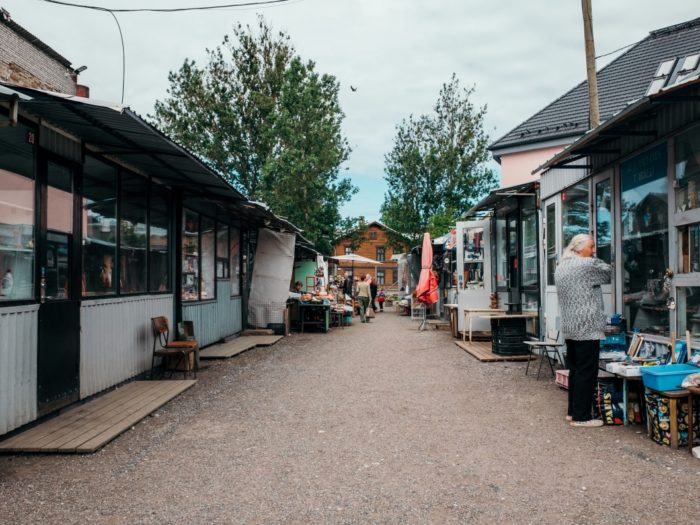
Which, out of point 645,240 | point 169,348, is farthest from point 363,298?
point 645,240

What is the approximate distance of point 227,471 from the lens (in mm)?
4527

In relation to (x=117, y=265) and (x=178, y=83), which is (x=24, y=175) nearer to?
(x=117, y=265)

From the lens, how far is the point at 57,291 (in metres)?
6.19

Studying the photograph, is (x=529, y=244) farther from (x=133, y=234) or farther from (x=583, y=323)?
(x=133, y=234)

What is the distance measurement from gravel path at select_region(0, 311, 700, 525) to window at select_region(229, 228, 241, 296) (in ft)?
23.3

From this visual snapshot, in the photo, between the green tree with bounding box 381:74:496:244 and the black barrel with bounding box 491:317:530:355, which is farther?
the green tree with bounding box 381:74:496:244

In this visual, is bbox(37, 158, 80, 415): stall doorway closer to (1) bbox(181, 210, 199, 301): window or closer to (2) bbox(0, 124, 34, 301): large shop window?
(2) bbox(0, 124, 34, 301): large shop window

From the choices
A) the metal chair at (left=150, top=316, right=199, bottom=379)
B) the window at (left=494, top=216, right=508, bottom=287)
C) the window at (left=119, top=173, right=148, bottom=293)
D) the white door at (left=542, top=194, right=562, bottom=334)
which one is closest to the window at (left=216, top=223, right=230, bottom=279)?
the metal chair at (left=150, top=316, right=199, bottom=379)

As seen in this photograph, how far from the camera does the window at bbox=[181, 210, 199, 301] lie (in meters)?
10.9

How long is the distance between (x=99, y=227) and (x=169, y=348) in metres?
2.46

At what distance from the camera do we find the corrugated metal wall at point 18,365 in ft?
16.9

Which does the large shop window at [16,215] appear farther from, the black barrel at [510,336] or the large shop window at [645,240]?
the black barrel at [510,336]

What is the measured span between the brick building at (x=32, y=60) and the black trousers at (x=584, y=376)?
54.6ft

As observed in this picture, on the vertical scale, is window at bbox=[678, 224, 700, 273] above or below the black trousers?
above
